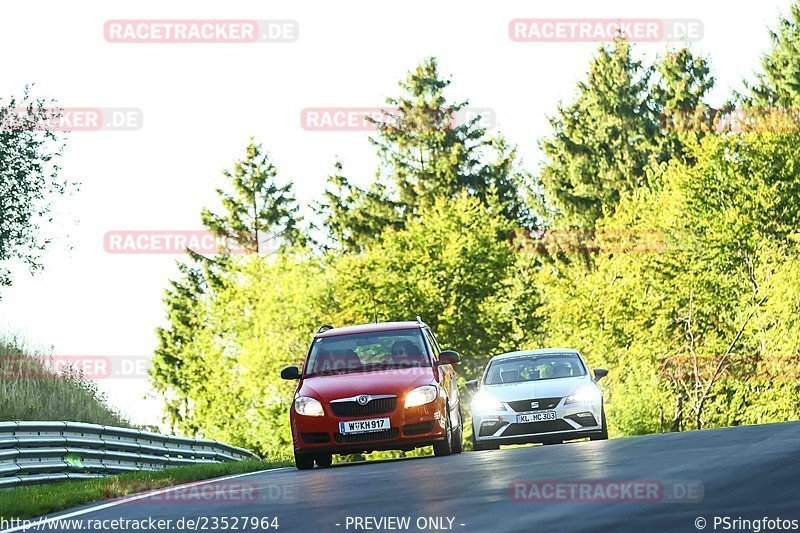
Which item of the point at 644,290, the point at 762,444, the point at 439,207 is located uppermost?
the point at 439,207

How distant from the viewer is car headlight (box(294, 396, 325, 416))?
19.0 meters

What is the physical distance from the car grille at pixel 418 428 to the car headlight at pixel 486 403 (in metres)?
3.06

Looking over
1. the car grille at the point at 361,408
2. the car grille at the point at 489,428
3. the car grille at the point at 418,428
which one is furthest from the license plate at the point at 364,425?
the car grille at the point at 489,428

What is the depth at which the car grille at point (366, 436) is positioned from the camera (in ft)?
62.3

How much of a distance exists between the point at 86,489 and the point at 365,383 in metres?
4.53

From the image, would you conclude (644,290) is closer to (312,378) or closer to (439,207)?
(439,207)

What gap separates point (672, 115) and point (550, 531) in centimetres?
6804

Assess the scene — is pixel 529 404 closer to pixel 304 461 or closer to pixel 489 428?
pixel 489 428

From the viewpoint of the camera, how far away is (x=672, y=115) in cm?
7469

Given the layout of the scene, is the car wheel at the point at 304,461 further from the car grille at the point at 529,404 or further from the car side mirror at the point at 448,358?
the car grille at the point at 529,404

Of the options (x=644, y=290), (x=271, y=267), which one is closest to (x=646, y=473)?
(x=644, y=290)

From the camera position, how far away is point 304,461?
1944cm

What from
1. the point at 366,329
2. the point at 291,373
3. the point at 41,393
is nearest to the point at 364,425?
the point at 291,373

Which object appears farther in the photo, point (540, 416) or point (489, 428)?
point (489, 428)
